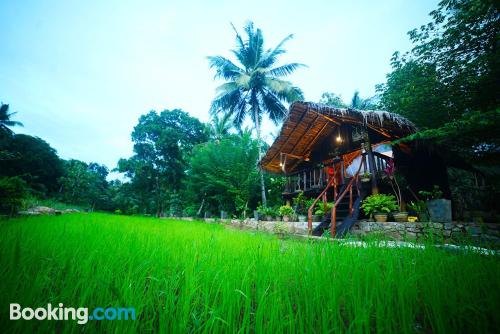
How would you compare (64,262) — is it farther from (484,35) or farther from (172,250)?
(484,35)

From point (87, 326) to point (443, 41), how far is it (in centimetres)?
1377

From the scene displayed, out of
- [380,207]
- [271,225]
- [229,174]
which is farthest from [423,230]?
[229,174]

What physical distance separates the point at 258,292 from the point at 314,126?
879 centimetres

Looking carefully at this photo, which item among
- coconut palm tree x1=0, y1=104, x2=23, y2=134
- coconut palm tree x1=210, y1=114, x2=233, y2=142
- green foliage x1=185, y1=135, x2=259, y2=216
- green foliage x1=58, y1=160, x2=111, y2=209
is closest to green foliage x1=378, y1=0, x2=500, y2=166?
green foliage x1=185, y1=135, x2=259, y2=216

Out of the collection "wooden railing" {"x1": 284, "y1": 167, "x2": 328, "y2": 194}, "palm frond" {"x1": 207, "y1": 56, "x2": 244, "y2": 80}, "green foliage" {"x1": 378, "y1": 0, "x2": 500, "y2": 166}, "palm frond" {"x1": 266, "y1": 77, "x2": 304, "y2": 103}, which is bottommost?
"wooden railing" {"x1": 284, "y1": 167, "x2": 328, "y2": 194}

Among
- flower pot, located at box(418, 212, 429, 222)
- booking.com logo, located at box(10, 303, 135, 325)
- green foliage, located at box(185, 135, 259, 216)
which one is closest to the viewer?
booking.com logo, located at box(10, 303, 135, 325)

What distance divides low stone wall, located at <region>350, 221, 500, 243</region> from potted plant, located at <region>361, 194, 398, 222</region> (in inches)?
9.3

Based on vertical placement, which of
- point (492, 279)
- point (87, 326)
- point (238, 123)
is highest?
point (238, 123)

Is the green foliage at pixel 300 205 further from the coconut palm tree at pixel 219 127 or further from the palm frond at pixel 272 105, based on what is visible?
the coconut palm tree at pixel 219 127

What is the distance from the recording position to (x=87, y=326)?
2.97ft

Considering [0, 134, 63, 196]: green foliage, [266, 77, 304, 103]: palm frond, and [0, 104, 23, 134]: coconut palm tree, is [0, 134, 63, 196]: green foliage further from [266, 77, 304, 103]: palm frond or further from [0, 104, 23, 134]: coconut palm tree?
[266, 77, 304, 103]: palm frond

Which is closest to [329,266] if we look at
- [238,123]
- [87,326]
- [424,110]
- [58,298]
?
[87,326]

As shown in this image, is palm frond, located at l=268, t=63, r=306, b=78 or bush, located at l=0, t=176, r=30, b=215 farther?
palm frond, located at l=268, t=63, r=306, b=78

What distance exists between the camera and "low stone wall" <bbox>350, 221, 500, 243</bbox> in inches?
166
